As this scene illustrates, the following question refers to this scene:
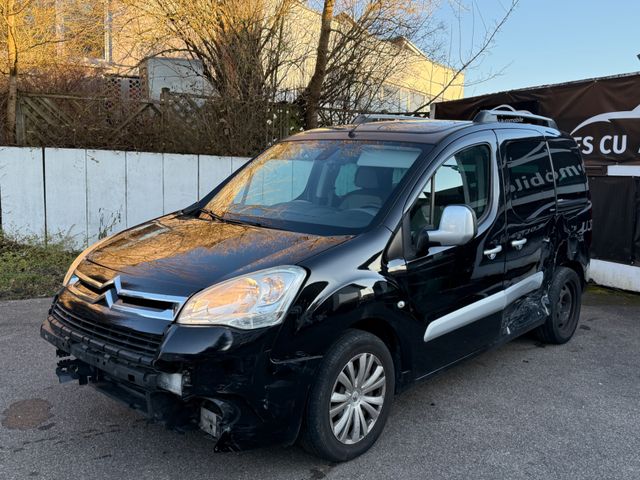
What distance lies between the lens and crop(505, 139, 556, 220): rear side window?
4324 mm

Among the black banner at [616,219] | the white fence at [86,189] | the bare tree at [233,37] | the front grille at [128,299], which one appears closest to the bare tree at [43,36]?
the white fence at [86,189]

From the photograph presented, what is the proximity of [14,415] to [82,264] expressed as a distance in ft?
3.60

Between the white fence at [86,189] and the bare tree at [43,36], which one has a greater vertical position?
the bare tree at [43,36]

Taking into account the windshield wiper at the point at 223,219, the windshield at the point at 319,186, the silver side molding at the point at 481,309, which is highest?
the windshield at the point at 319,186

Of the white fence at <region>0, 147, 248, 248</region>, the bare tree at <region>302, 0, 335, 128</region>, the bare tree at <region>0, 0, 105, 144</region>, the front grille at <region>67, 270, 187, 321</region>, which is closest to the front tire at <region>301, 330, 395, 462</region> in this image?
the front grille at <region>67, 270, 187, 321</region>

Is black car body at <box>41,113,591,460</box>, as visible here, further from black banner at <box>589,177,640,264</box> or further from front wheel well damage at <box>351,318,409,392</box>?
black banner at <box>589,177,640,264</box>

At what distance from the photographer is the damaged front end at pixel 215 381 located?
105 inches

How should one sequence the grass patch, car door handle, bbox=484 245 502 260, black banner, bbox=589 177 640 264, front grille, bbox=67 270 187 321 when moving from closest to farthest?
front grille, bbox=67 270 187 321
car door handle, bbox=484 245 502 260
the grass patch
black banner, bbox=589 177 640 264

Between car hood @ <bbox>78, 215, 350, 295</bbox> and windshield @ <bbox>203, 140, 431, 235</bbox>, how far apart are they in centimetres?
21

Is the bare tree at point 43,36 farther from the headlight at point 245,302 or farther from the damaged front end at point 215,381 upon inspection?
the headlight at point 245,302

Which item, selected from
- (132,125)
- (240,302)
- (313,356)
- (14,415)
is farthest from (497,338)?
(132,125)

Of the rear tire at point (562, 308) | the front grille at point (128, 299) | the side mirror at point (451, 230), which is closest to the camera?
the front grille at point (128, 299)

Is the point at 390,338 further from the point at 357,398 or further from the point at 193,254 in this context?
the point at 193,254

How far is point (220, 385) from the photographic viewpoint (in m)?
2.67
